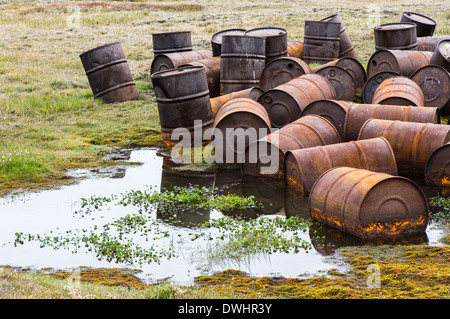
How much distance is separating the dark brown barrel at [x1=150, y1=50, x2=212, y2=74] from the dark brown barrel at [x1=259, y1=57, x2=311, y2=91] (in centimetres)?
215

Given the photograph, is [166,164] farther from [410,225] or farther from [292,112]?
[410,225]

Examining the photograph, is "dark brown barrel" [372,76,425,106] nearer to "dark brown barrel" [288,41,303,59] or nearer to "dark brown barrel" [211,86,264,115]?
"dark brown barrel" [211,86,264,115]

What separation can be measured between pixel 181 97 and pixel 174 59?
3152 mm

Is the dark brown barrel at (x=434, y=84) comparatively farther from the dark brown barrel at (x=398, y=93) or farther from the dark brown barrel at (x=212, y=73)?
the dark brown barrel at (x=212, y=73)

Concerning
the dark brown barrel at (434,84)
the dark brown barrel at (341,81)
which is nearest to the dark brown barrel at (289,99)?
the dark brown barrel at (341,81)

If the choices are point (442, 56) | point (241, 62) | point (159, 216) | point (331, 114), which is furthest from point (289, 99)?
point (159, 216)

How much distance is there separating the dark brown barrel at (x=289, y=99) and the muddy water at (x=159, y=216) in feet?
5.38

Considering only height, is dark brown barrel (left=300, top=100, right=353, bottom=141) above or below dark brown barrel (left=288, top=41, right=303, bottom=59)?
below

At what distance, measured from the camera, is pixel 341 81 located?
11617 mm

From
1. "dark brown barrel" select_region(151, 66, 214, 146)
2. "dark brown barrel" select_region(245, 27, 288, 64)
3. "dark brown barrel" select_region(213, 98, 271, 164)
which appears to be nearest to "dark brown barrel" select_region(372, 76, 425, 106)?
"dark brown barrel" select_region(213, 98, 271, 164)

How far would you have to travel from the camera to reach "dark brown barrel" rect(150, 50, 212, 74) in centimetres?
1305

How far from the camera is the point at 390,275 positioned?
5184mm

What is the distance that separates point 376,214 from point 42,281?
348 cm
